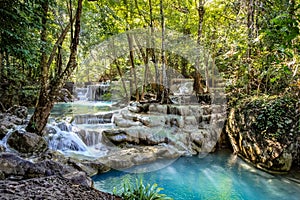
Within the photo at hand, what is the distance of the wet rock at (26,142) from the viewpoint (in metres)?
4.65

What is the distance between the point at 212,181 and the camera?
4.48 m

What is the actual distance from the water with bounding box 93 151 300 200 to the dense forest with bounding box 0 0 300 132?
2.01 metres

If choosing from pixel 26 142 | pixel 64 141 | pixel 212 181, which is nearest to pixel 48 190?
pixel 26 142

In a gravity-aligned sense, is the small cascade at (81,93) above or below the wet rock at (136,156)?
above

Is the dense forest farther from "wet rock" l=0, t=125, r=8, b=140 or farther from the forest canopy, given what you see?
"wet rock" l=0, t=125, r=8, b=140

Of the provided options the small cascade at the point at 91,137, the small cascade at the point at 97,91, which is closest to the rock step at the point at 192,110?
the small cascade at the point at 91,137

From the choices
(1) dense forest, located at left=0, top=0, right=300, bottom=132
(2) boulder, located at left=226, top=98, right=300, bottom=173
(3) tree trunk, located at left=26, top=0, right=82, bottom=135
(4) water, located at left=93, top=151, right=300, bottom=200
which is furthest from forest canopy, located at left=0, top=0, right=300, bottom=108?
(4) water, located at left=93, top=151, right=300, bottom=200

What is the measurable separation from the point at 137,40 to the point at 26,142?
6.84m

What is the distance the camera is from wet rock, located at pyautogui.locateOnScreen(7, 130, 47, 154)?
15.3 feet

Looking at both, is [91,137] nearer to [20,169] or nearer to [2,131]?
[2,131]

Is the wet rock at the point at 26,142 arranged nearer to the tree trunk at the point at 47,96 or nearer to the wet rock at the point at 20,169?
the tree trunk at the point at 47,96

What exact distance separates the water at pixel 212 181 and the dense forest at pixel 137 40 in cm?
201

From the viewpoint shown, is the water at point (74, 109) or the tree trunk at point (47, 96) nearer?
the tree trunk at point (47, 96)

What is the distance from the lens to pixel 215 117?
6.98 m
